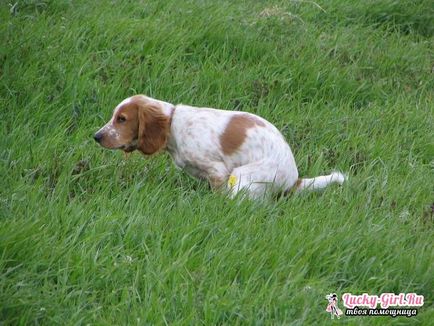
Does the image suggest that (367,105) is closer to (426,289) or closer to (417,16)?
(417,16)

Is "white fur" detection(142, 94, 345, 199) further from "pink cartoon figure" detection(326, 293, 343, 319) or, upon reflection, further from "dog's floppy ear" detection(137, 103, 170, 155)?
"pink cartoon figure" detection(326, 293, 343, 319)

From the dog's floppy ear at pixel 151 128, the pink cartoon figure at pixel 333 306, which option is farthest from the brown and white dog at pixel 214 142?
the pink cartoon figure at pixel 333 306

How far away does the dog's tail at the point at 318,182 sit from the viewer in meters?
5.68

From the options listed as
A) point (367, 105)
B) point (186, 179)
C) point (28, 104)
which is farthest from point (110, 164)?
point (367, 105)

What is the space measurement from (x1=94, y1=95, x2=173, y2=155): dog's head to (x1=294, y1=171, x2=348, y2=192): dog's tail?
927 mm

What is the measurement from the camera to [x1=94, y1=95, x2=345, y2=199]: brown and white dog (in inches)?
219

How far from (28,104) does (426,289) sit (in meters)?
3.19

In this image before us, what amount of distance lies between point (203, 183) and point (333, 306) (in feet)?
5.25

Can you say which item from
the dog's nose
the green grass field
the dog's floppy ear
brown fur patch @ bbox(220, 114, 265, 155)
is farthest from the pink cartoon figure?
the dog's nose

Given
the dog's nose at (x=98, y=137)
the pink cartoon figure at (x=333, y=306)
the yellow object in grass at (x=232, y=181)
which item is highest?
the dog's nose at (x=98, y=137)

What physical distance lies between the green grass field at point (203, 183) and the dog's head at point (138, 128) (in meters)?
0.15

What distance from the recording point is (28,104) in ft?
20.8

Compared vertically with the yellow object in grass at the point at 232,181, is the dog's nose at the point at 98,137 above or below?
above

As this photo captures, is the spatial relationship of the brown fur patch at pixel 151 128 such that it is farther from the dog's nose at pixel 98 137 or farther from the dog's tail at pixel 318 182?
the dog's tail at pixel 318 182
